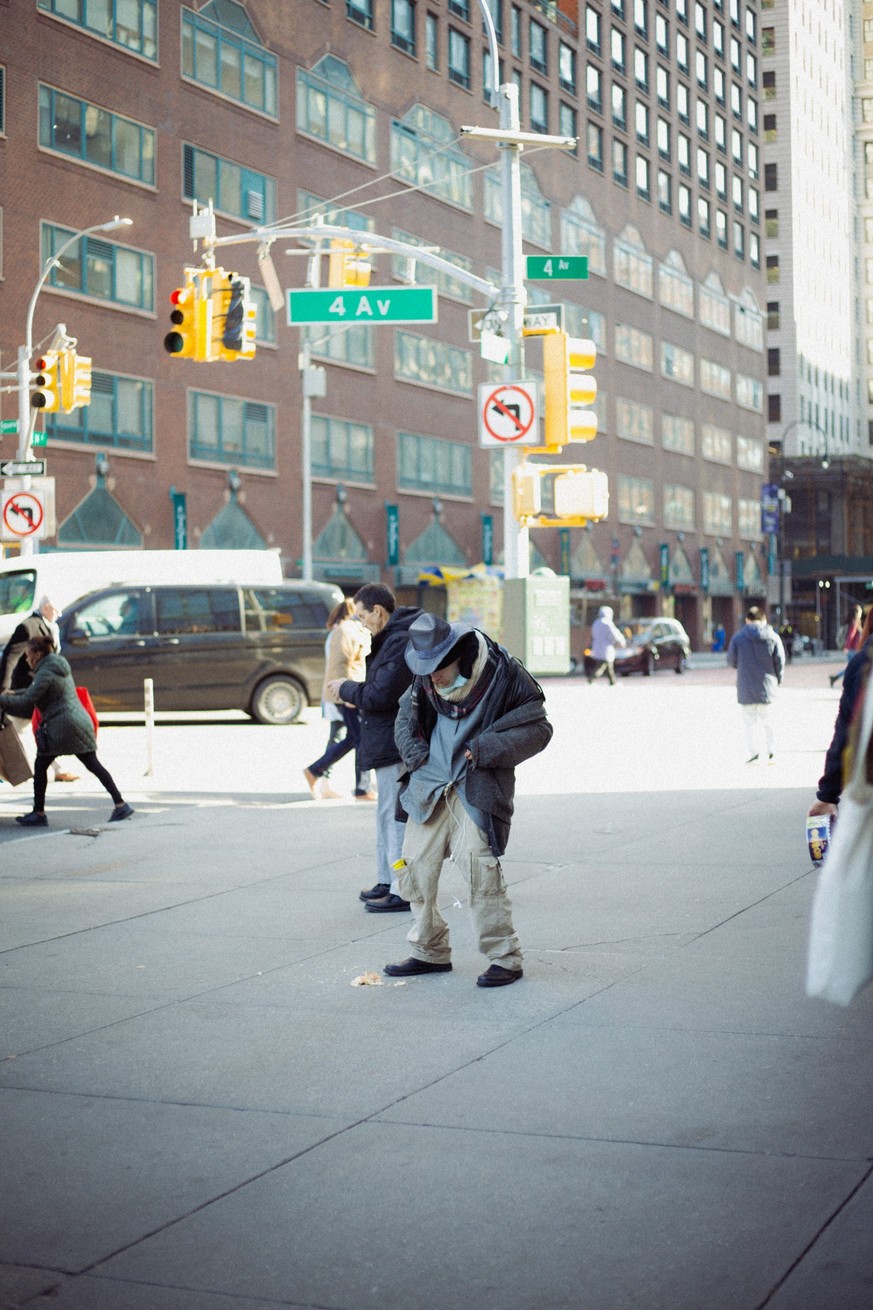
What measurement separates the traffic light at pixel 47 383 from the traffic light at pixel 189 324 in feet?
24.9

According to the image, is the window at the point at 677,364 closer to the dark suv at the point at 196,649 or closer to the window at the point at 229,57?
the window at the point at 229,57

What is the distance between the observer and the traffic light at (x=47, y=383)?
27.6m

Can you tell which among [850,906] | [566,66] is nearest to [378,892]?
[850,906]

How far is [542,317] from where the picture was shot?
14664mm

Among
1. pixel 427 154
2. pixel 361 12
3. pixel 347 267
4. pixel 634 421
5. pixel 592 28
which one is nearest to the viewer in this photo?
pixel 347 267

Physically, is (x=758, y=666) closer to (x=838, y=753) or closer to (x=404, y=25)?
(x=838, y=753)

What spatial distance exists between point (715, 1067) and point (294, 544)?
41.4 m

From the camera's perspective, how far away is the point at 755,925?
8500mm

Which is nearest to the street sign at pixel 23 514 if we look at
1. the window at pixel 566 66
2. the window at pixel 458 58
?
the window at pixel 458 58

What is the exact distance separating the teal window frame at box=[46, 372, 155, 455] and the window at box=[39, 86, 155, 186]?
5062 millimetres

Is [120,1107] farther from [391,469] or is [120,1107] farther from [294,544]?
[391,469]

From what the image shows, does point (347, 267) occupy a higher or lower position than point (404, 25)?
lower

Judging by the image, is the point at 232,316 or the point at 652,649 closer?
the point at 232,316

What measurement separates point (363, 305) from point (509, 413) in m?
4.41
